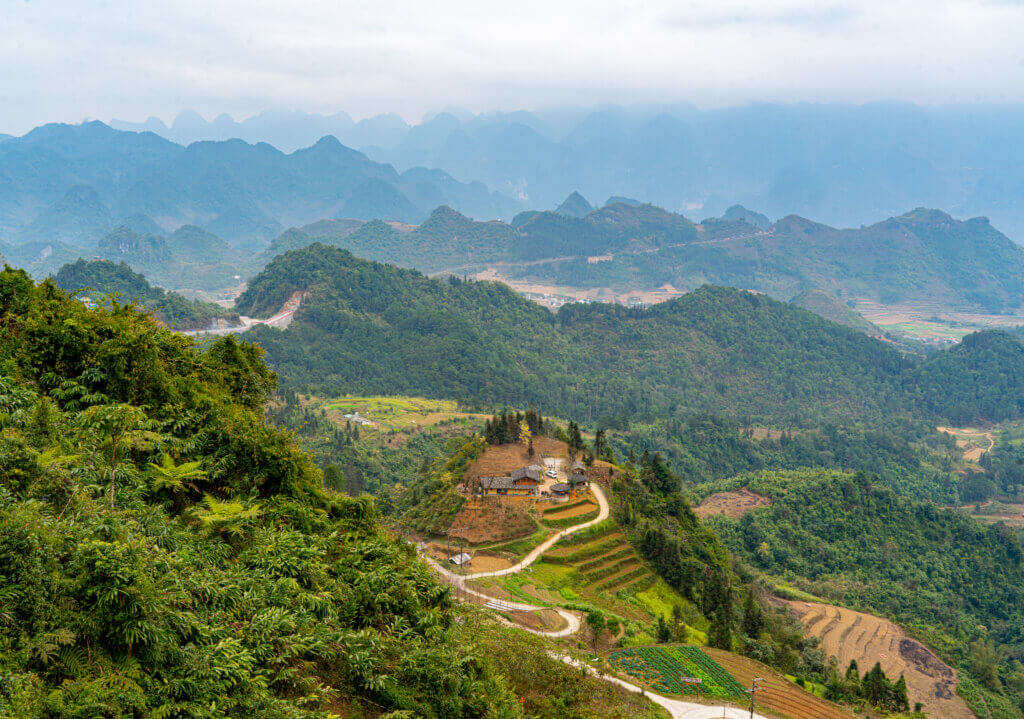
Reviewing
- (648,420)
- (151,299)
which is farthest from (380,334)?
(648,420)

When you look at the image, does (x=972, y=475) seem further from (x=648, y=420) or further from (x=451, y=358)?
(x=451, y=358)

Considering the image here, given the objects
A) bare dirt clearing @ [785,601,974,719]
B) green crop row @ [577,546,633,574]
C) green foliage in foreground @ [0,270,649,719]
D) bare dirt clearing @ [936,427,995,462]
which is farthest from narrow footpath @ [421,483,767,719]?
bare dirt clearing @ [936,427,995,462]

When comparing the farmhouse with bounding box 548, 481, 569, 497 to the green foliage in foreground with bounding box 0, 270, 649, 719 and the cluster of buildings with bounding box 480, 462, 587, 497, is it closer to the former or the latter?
the cluster of buildings with bounding box 480, 462, 587, 497

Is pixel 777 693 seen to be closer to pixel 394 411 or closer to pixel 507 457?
pixel 507 457

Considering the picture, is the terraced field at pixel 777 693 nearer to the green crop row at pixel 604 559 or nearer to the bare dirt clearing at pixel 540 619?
the bare dirt clearing at pixel 540 619

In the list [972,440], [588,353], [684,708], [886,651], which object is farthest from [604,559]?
[972,440]

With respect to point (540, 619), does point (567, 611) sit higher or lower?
lower

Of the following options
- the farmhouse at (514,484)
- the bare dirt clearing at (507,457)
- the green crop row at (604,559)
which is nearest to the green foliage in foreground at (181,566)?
the green crop row at (604,559)
